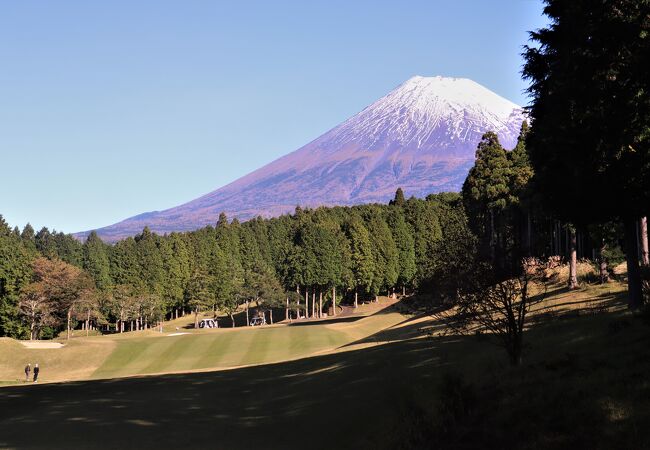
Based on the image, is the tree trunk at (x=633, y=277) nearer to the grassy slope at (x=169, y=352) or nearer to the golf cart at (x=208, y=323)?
the grassy slope at (x=169, y=352)

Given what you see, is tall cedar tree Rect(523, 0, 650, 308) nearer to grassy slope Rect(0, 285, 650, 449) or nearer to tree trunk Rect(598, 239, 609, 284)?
grassy slope Rect(0, 285, 650, 449)

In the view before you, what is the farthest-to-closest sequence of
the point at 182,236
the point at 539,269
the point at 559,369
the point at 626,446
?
1. the point at 182,236
2. the point at 539,269
3. the point at 559,369
4. the point at 626,446

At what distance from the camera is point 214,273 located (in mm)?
98062

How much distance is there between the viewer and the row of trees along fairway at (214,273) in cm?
Answer: 8300

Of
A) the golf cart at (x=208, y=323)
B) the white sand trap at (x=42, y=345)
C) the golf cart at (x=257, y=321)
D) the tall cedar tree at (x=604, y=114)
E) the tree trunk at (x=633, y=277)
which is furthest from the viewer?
the golf cart at (x=257, y=321)

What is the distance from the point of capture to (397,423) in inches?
659

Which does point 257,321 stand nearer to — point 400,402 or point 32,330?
point 32,330

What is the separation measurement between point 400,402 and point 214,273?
3194 inches

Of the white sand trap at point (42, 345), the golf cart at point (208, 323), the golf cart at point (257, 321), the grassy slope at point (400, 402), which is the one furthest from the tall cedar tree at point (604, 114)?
the golf cart at point (208, 323)

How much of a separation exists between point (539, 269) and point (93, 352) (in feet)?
159

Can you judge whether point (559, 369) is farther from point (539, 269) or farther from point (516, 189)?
point (516, 189)

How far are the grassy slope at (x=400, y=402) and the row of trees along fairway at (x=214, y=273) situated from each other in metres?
52.2

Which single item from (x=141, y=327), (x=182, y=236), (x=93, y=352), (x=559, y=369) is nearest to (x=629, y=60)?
(x=559, y=369)

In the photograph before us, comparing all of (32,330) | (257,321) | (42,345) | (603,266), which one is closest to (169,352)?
(42,345)
